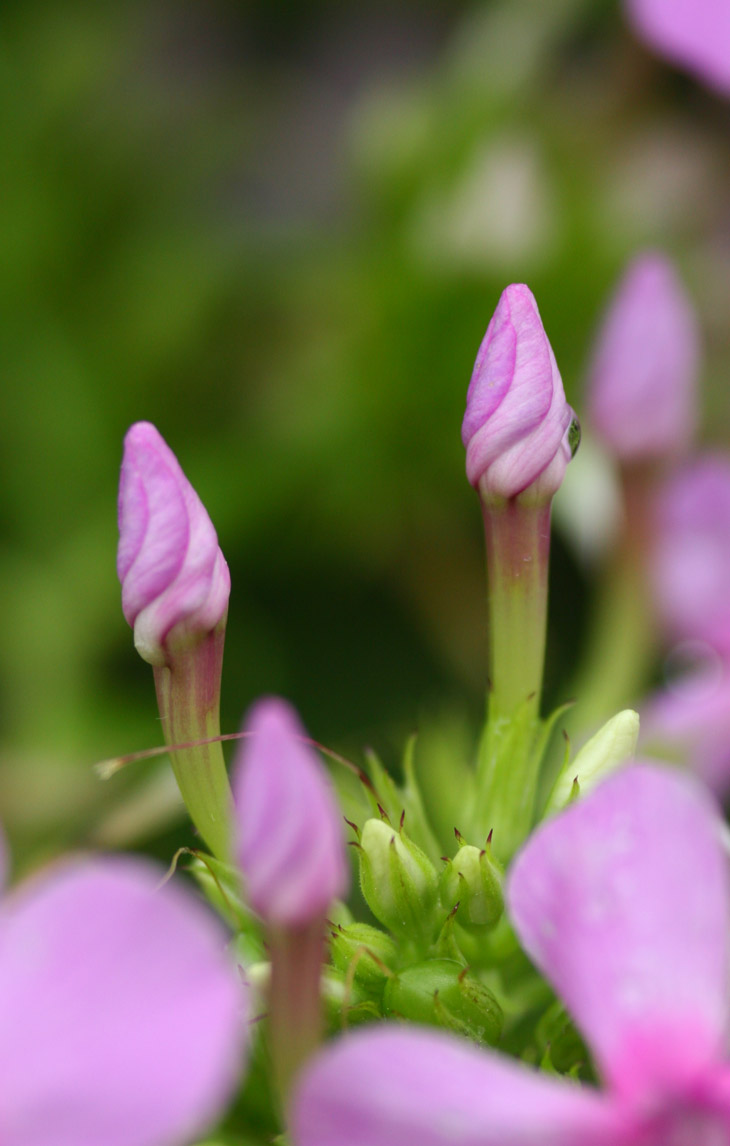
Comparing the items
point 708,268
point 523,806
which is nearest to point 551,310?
point 708,268

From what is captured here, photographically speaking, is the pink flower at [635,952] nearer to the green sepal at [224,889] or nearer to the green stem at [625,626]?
the green sepal at [224,889]

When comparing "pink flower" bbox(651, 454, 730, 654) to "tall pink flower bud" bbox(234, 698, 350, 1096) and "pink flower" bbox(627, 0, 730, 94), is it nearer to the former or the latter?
"pink flower" bbox(627, 0, 730, 94)

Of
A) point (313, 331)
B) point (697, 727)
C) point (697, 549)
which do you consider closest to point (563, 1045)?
point (697, 727)

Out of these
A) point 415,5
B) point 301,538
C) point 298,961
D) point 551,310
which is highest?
point 415,5

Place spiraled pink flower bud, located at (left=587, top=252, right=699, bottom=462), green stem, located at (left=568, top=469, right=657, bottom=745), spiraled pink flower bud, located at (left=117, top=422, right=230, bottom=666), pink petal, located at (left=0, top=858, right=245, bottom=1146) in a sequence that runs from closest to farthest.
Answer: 1. pink petal, located at (left=0, top=858, right=245, bottom=1146)
2. spiraled pink flower bud, located at (left=117, top=422, right=230, bottom=666)
3. spiraled pink flower bud, located at (left=587, top=252, right=699, bottom=462)
4. green stem, located at (left=568, top=469, right=657, bottom=745)

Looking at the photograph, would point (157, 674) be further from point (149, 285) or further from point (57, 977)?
point (149, 285)

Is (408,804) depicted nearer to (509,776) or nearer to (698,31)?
(509,776)

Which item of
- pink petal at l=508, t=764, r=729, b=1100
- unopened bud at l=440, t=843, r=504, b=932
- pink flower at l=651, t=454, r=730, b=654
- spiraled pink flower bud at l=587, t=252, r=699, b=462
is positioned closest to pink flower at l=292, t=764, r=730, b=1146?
pink petal at l=508, t=764, r=729, b=1100
